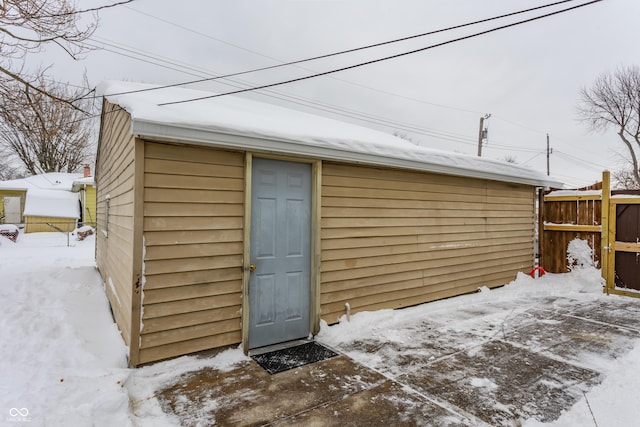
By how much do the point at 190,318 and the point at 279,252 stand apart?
3.85 ft

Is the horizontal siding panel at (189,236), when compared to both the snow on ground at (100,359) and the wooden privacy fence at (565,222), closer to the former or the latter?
the snow on ground at (100,359)

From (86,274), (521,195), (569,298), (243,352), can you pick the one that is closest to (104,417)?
(243,352)

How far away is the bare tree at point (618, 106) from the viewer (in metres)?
18.5

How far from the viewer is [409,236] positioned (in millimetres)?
5234

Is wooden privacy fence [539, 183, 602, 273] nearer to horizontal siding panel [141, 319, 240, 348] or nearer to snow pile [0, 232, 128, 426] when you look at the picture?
horizontal siding panel [141, 319, 240, 348]

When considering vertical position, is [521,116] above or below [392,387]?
above

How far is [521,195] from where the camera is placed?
7.32 meters

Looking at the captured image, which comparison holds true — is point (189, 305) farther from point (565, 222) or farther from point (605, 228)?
point (565, 222)

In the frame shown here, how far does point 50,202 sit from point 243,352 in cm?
1906

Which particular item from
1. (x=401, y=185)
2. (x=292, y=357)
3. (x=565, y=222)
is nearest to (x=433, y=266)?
(x=401, y=185)

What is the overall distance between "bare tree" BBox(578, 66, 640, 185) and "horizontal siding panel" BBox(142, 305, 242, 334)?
950 inches

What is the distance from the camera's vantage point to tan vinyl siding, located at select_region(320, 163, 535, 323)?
173 inches

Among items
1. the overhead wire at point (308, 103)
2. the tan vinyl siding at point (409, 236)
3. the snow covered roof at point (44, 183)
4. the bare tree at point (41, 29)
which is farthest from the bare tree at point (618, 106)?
the snow covered roof at point (44, 183)

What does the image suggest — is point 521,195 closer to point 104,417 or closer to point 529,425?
point 529,425
